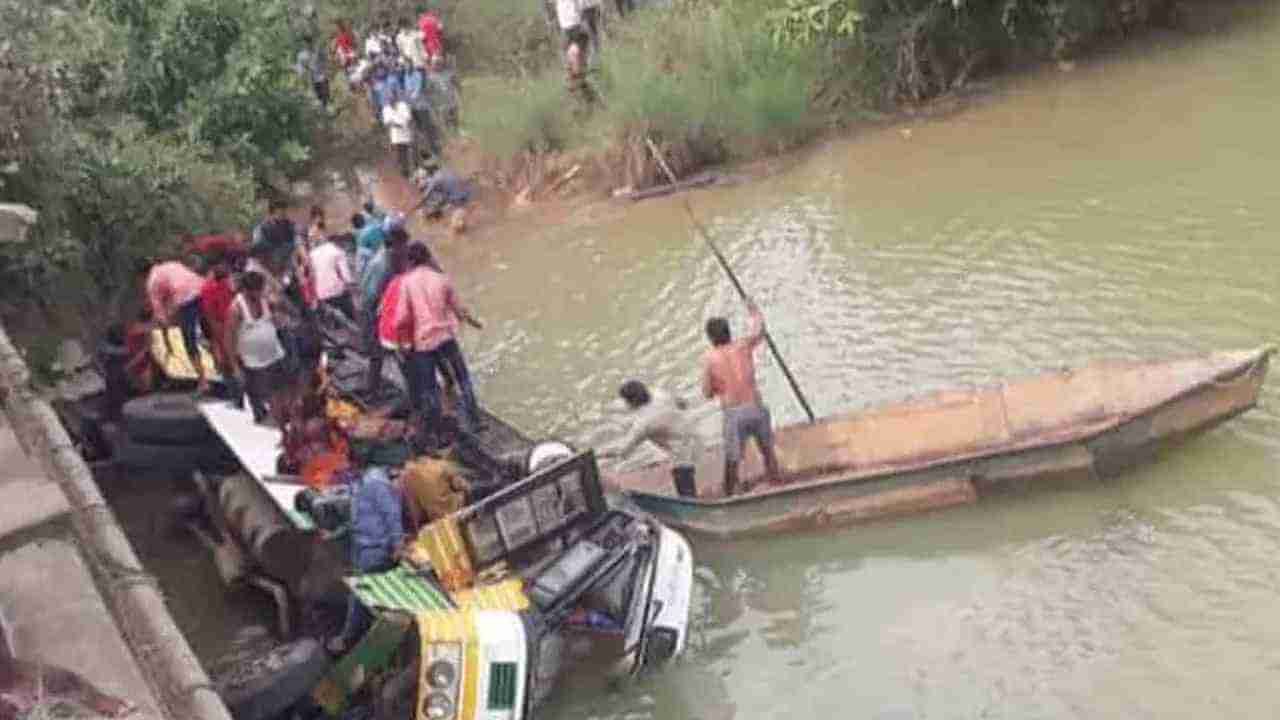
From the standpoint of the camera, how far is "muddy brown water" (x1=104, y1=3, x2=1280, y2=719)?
1048 centimetres

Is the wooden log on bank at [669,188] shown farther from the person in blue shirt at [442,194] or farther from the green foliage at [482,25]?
the green foliage at [482,25]

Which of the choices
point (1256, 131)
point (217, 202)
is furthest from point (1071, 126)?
point (217, 202)

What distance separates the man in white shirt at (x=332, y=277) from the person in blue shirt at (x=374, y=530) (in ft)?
14.6

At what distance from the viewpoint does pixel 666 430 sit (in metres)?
12.1

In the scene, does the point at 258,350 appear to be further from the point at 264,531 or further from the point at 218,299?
the point at 264,531

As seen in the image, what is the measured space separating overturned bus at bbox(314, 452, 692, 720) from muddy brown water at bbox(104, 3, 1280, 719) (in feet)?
1.61

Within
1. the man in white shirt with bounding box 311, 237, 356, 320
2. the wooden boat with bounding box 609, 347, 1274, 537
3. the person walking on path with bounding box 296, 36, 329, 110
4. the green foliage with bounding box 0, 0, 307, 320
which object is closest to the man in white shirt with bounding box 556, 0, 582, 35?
the person walking on path with bounding box 296, 36, 329, 110

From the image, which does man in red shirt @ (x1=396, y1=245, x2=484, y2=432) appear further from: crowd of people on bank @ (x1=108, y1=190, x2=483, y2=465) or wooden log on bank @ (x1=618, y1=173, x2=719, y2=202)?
wooden log on bank @ (x1=618, y1=173, x2=719, y2=202)

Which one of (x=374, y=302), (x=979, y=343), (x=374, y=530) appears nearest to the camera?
(x=374, y=530)

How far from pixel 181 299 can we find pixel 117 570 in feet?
15.4

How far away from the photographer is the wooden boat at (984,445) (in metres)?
11.7

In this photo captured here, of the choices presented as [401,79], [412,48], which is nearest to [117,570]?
[401,79]

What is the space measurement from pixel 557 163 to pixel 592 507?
406 inches

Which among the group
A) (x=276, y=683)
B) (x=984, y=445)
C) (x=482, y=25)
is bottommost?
(x=984, y=445)
